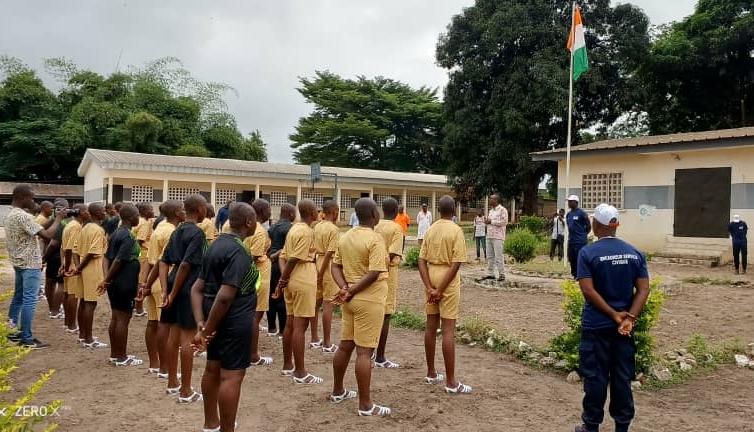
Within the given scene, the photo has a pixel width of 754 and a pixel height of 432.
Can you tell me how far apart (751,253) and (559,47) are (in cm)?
1268

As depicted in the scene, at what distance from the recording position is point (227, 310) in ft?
11.5

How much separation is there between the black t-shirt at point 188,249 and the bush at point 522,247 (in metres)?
10.4

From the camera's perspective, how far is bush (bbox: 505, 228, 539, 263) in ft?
45.0

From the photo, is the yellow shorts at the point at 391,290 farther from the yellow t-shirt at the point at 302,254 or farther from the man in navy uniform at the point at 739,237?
the man in navy uniform at the point at 739,237

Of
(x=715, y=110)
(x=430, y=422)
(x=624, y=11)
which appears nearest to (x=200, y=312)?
(x=430, y=422)

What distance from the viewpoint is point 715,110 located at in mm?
26156

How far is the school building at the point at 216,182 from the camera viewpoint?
1006 inches

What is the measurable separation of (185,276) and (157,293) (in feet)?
3.52

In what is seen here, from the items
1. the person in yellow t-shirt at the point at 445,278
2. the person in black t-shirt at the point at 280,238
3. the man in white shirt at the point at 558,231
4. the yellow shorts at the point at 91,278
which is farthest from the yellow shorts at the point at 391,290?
the man in white shirt at the point at 558,231

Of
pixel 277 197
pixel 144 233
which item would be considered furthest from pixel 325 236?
pixel 277 197

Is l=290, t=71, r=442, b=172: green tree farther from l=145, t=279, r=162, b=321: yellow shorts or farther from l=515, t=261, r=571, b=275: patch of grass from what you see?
l=145, t=279, r=162, b=321: yellow shorts

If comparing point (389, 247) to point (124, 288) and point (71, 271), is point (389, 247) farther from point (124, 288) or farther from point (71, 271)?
point (71, 271)

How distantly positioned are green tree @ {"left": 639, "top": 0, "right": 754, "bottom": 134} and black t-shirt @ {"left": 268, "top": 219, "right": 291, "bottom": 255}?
23.1 m

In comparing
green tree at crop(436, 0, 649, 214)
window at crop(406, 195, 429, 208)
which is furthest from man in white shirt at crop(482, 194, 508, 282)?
window at crop(406, 195, 429, 208)
